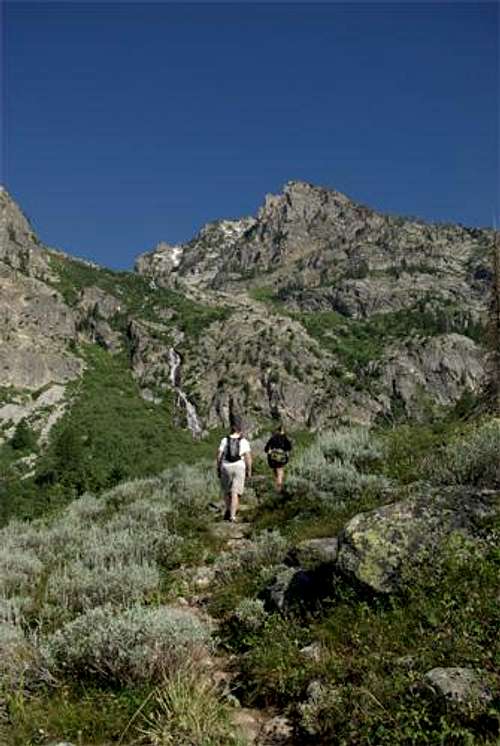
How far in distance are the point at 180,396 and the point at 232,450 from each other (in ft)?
532

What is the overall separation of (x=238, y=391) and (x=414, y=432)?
159 meters

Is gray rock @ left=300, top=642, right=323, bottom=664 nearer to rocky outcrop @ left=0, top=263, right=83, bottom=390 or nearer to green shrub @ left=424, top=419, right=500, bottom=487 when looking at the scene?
green shrub @ left=424, top=419, right=500, bottom=487

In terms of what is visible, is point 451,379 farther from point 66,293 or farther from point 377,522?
point 377,522

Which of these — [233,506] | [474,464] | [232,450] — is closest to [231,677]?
[474,464]

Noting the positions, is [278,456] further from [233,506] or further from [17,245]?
[17,245]

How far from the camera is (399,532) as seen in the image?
6320 mm

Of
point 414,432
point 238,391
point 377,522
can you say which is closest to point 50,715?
point 377,522

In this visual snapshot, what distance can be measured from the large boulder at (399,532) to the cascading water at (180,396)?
146941 millimetres

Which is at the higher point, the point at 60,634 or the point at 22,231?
the point at 22,231

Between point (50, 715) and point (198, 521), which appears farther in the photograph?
point (198, 521)

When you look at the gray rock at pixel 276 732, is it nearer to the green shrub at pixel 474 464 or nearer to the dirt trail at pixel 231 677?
the dirt trail at pixel 231 677

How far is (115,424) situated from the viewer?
133 meters

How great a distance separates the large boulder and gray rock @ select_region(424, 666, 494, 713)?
1.39 metres

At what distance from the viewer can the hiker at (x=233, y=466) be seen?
1233 centimetres
